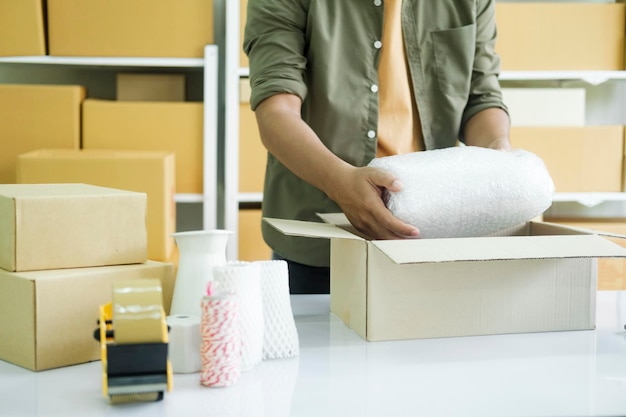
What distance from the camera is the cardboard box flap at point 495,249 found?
94 centimetres

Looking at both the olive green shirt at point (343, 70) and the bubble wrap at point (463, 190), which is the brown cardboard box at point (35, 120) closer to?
the olive green shirt at point (343, 70)

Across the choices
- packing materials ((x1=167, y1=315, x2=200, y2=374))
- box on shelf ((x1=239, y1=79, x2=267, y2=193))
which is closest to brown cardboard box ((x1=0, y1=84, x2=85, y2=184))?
box on shelf ((x1=239, y1=79, x2=267, y2=193))

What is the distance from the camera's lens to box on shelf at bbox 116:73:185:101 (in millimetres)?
2605

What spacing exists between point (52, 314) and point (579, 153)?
2153 mm

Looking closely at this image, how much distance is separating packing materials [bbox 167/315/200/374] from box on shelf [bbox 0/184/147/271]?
0.49ft

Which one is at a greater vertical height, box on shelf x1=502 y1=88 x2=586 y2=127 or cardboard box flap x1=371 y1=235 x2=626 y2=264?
box on shelf x1=502 y1=88 x2=586 y2=127

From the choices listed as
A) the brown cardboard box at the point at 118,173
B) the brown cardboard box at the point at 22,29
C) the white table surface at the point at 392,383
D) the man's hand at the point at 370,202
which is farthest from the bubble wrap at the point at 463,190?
the brown cardboard box at the point at 22,29

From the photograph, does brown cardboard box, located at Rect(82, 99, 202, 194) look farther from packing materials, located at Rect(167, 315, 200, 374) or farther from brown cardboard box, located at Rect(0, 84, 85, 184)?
packing materials, located at Rect(167, 315, 200, 374)

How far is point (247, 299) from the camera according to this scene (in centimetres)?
86

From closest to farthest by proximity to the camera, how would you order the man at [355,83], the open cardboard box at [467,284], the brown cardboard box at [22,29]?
1. the open cardboard box at [467,284]
2. the man at [355,83]
3. the brown cardboard box at [22,29]

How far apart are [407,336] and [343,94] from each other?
24.7 inches

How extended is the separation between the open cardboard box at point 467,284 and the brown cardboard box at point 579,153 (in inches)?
61.9

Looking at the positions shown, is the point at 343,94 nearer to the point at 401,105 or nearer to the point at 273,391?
the point at 401,105

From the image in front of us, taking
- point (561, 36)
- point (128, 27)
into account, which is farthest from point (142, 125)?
point (561, 36)
